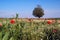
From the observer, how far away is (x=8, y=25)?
5.80 meters

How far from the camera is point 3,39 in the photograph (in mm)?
5246

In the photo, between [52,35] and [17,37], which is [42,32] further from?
[17,37]

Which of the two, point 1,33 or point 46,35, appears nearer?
point 1,33

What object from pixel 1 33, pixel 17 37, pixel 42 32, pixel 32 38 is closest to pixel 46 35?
pixel 42 32

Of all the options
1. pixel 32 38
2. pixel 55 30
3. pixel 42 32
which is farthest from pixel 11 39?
pixel 55 30

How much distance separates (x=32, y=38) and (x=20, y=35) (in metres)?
0.35

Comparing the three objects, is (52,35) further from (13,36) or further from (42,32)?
(13,36)

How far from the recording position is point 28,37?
554 cm

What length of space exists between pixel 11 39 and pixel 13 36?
0.22 m

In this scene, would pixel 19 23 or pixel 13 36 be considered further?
pixel 19 23

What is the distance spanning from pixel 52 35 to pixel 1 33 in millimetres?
1537

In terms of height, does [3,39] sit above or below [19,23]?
below

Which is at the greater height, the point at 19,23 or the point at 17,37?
the point at 19,23

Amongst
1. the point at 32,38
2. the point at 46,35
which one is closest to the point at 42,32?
the point at 46,35
